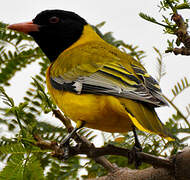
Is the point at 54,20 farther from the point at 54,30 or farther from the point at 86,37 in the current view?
the point at 86,37

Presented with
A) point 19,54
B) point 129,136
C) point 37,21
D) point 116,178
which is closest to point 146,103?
point 129,136

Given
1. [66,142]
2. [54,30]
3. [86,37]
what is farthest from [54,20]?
[66,142]

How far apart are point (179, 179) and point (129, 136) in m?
0.75

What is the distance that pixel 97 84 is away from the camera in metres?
2.66

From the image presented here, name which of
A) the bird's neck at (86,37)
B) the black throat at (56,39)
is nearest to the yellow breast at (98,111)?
the black throat at (56,39)

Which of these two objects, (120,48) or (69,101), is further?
(120,48)

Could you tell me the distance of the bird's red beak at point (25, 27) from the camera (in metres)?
3.16

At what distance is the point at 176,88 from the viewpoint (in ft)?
9.11

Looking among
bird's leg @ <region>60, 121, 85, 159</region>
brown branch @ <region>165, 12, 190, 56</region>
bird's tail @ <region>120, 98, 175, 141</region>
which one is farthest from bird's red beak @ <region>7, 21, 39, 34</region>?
brown branch @ <region>165, 12, 190, 56</region>

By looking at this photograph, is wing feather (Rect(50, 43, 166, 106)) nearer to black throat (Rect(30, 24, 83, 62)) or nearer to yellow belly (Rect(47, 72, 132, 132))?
yellow belly (Rect(47, 72, 132, 132))

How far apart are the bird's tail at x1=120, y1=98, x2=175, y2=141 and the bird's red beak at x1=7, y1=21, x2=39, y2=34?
1.29 metres

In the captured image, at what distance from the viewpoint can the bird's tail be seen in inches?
88.2

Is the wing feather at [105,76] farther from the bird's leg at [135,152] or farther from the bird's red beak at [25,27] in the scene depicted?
the bird's red beak at [25,27]

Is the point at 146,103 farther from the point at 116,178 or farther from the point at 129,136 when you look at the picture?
the point at 116,178
